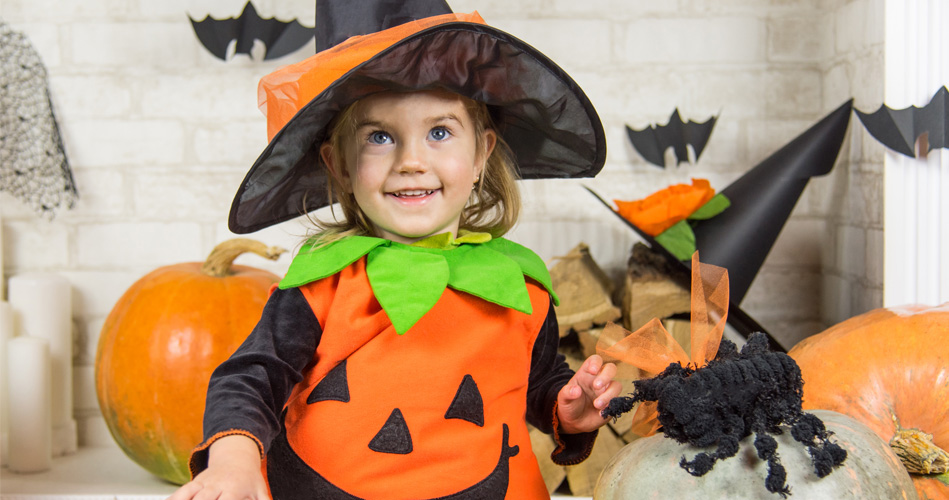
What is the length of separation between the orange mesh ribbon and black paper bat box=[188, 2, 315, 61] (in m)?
1.29

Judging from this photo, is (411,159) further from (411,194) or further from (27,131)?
(27,131)

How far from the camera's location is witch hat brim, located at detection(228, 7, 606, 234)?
1002 millimetres

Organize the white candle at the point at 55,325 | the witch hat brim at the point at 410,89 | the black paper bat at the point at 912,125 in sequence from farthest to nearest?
the white candle at the point at 55,325, the black paper bat at the point at 912,125, the witch hat brim at the point at 410,89

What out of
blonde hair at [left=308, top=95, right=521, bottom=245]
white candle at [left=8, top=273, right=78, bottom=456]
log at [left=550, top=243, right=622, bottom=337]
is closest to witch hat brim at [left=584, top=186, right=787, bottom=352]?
log at [left=550, top=243, right=622, bottom=337]

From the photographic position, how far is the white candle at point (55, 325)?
6.38 ft

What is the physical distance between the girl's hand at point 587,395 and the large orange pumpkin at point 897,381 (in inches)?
14.7

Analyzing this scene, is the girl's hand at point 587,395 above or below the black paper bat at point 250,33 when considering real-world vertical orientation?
below

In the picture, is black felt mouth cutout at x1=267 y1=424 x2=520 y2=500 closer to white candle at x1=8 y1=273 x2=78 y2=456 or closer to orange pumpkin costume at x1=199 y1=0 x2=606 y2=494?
orange pumpkin costume at x1=199 y1=0 x2=606 y2=494

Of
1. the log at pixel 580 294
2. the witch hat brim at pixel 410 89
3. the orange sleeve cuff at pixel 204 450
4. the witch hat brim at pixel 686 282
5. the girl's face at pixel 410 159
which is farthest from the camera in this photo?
the log at pixel 580 294

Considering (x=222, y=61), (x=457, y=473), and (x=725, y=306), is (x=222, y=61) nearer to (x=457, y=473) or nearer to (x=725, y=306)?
(x=457, y=473)

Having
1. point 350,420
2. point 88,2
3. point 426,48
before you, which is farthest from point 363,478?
point 88,2

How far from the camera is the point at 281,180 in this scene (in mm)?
1187

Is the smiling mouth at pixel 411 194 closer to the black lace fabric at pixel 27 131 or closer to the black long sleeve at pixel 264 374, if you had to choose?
the black long sleeve at pixel 264 374

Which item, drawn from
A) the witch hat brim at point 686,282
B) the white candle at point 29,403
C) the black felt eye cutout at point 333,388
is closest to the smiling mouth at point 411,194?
the black felt eye cutout at point 333,388
